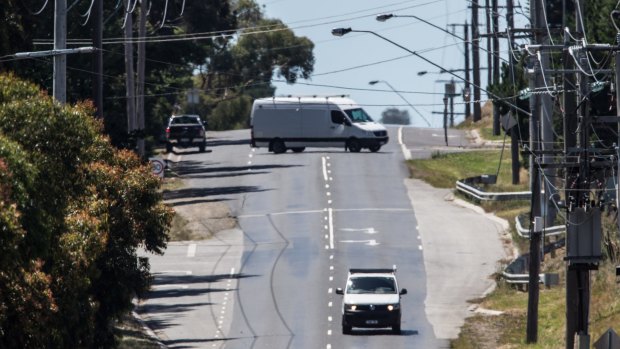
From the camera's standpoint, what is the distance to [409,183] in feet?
257

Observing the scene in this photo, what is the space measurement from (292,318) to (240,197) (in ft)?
85.4

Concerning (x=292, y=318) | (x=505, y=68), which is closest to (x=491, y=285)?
(x=292, y=318)

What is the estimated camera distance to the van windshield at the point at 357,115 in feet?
278

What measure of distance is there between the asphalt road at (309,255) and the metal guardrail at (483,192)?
5.82 ft

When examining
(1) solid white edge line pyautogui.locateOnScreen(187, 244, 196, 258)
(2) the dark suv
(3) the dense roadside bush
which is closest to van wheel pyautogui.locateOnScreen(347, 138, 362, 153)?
(2) the dark suv

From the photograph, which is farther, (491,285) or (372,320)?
(491,285)

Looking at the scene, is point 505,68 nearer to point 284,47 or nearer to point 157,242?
point 157,242

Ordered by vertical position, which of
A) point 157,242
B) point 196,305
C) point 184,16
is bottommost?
point 196,305

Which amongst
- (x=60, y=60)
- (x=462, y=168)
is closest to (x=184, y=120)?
(x=462, y=168)

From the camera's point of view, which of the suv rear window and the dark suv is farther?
the dark suv

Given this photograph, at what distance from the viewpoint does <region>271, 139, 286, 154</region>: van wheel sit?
88938 mm

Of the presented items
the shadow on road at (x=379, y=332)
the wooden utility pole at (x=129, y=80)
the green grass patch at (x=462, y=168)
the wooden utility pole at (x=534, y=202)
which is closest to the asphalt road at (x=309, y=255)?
the shadow on road at (x=379, y=332)

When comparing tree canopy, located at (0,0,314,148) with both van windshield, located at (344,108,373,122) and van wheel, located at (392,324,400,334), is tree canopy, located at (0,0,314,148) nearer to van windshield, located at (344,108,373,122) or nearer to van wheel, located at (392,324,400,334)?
van windshield, located at (344,108,373,122)

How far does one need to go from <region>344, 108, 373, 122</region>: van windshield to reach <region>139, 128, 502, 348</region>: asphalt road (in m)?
2.30
